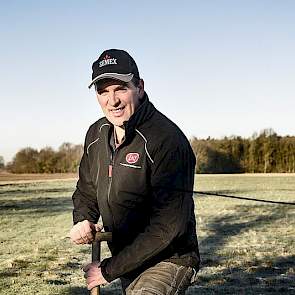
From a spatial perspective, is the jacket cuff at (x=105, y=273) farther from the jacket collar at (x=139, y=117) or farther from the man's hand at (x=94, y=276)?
the jacket collar at (x=139, y=117)

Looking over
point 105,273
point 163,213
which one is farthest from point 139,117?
point 105,273

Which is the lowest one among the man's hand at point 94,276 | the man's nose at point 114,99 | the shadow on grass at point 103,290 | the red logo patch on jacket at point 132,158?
the shadow on grass at point 103,290

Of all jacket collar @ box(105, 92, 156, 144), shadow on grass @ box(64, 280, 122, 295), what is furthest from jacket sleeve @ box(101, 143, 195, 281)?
shadow on grass @ box(64, 280, 122, 295)

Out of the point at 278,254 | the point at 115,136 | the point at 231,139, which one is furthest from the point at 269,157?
the point at 115,136

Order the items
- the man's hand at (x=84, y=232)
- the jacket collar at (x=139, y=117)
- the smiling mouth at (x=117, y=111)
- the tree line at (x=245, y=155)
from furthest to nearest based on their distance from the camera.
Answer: the tree line at (x=245, y=155), the man's hand at (x=84, y=232), the smiling mouth at (x=117, y=111), the jacket collar at (x=139, y=117)

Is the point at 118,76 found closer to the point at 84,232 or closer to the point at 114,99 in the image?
the point at 114,99

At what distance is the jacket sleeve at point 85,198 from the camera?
147 inches

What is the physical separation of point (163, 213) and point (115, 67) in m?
0.87

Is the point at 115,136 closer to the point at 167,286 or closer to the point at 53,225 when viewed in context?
the point at 167,286

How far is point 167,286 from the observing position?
324 cm

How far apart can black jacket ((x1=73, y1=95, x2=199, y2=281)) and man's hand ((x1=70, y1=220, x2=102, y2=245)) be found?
0.10 m

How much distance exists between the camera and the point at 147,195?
128 inches

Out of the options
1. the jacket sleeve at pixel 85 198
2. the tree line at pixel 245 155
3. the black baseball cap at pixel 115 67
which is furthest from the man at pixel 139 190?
the tree line at pixel 245 155

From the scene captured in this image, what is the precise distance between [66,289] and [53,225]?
957cm
